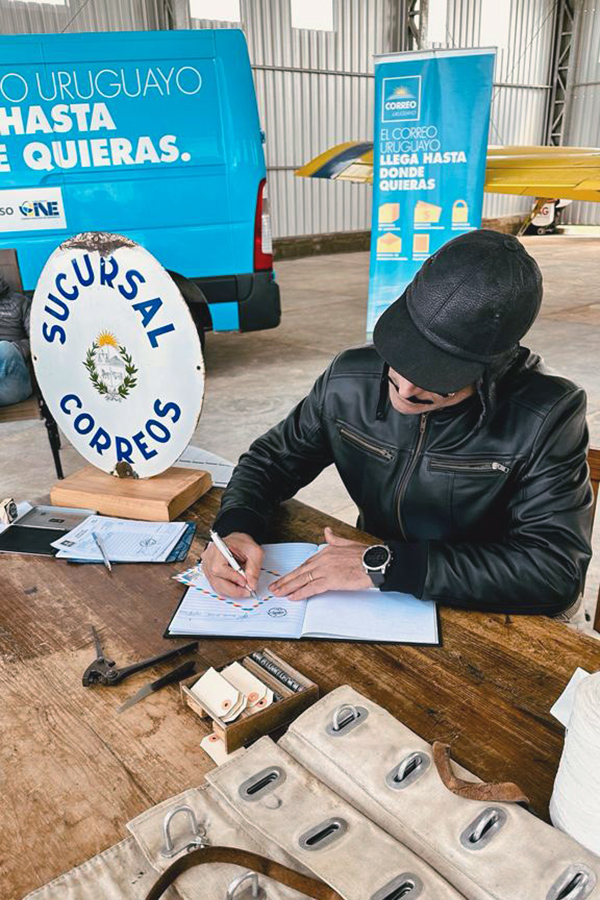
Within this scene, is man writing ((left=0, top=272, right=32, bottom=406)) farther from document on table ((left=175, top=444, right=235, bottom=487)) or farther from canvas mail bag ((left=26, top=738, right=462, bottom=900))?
canvas mail bag ((left=26, top=738, right=462, bottom=900))

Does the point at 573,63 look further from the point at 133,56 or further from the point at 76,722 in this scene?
the point at 76,722

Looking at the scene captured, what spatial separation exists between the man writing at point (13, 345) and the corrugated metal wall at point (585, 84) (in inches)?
520

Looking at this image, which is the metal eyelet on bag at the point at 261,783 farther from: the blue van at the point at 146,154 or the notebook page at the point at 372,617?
the blue van at the point at 146,154

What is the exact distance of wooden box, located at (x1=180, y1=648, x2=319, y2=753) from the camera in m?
0.82

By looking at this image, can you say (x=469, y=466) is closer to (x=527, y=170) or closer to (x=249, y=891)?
(x=249, y=891)

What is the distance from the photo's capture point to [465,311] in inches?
40.0

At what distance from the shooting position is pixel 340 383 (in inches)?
56.4

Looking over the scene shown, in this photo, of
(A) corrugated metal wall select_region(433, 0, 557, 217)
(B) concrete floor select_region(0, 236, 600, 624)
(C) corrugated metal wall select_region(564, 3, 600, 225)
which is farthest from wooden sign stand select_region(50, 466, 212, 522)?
(C) corrugated metal wall select_region(564, 3, 600, 225)

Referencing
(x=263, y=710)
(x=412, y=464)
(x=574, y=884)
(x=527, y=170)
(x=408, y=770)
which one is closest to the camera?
(x=574, y=884)

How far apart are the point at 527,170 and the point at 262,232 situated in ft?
9.14

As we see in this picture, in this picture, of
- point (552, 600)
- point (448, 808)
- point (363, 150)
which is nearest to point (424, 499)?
point (552, 600)

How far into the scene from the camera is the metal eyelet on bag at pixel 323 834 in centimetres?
65

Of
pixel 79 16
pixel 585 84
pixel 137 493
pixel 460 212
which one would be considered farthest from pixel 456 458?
pixel 585 84

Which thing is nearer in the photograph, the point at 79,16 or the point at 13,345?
the point at 13,345
